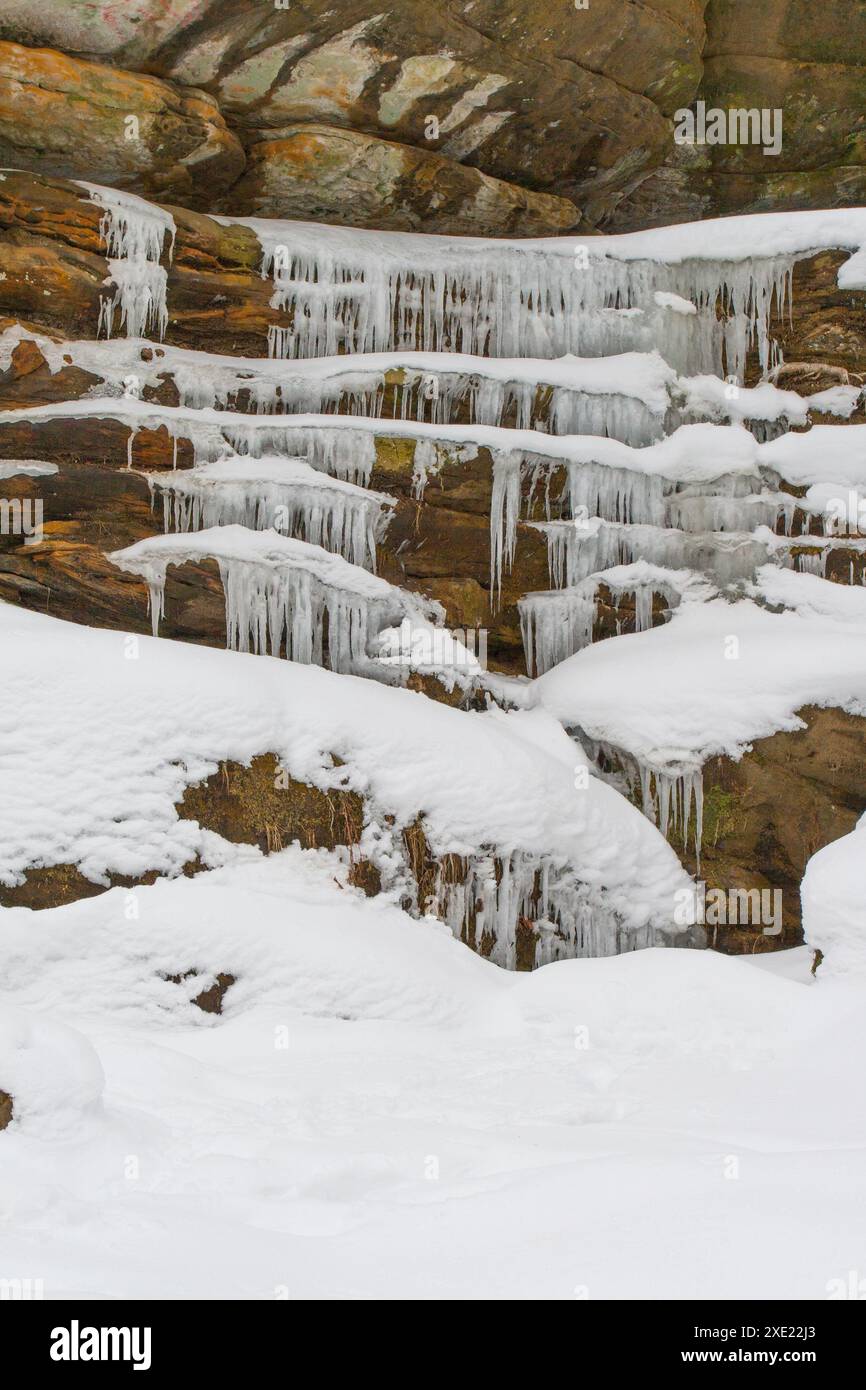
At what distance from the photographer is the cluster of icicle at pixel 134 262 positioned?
37.0 ft

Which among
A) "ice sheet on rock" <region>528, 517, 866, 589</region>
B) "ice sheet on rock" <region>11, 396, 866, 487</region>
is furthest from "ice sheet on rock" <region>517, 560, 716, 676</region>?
"ice sheet on rock" <region>11, 396, 866, 487</region>

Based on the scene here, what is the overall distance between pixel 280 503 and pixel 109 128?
14.6 feet

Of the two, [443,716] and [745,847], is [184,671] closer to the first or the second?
[443,716]

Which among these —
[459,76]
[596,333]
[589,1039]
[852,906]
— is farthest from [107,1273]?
[459,76]

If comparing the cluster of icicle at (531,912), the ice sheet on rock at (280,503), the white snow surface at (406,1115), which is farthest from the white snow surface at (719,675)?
the ice sheet on rock at (280,503)

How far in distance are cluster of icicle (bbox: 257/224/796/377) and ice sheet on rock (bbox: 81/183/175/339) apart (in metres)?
1.32

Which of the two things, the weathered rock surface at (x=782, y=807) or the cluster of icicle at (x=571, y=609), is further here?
the cluster of icicle at (x=571, y=609)

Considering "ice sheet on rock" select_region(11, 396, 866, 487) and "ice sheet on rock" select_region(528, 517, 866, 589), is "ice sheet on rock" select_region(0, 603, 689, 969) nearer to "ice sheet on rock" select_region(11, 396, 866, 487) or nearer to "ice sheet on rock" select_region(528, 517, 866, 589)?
"ice sheet on rock" select_region(528, 517, 866, 589)

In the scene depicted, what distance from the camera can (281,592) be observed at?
32.1 ft

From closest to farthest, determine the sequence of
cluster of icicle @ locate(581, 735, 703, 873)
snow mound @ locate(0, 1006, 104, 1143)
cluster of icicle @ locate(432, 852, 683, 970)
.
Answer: snow mound @ locate(0, 1006, 104, 1143) < cluster of icicle @ locate(432, 852, 683, 970) < cluster of icicle @ locate(581, 735, 703, 873)

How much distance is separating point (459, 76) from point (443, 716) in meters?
7.21

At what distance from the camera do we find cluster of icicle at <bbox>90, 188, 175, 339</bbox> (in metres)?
11.3

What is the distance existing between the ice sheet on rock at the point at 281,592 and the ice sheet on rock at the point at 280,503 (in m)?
0.21

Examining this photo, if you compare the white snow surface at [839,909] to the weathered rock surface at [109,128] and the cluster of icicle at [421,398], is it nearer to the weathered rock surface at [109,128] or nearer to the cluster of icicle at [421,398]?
the cluster of icicle at [421,398]
